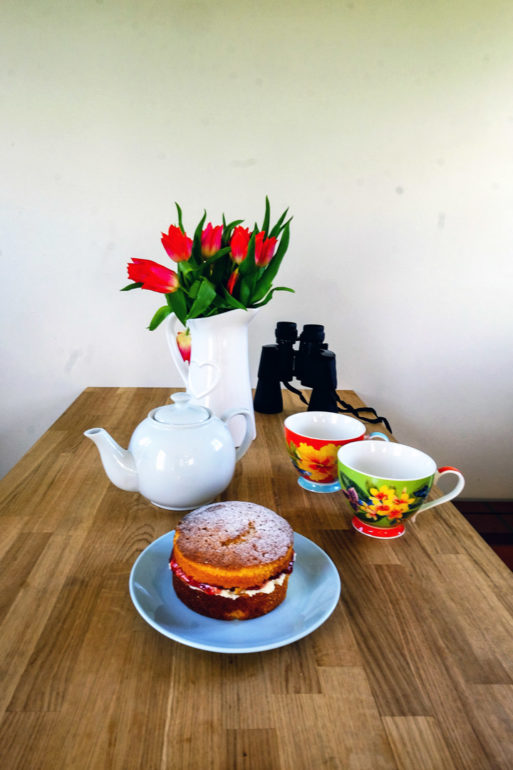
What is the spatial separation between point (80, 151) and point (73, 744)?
1420 mm

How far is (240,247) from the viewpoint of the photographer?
2.65ft

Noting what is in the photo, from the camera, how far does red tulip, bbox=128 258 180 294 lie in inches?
30.9

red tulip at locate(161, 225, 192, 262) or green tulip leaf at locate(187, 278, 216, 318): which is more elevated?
red tulip at locate(161, 225, 192, 262)

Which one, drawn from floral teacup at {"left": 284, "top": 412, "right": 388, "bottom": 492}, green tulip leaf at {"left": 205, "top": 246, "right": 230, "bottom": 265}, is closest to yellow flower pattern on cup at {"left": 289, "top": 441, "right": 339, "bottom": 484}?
floral teacup at {"left": 284, "top": 412, "right": 388, "bottom": 492}

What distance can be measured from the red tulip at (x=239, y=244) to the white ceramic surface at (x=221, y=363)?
9cm

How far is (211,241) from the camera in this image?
2.65ft

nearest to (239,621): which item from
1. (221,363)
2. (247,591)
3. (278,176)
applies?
(247,591)

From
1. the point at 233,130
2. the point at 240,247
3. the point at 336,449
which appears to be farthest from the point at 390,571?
the point at 233,130

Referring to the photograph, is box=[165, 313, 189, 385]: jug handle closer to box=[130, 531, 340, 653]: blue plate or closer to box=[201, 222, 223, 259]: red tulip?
box=[201, 222, 223, 259]: red tulip

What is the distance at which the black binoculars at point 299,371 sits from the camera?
3.50 ft

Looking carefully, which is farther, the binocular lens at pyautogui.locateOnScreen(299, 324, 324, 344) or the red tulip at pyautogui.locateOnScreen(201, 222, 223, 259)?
the binocular lens at pyautogui.locateOnScreen(299, 324, 324, 344)

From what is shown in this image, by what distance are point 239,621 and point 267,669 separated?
0.06 m

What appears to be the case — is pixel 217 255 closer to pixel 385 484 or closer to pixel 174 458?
pixel 174 458

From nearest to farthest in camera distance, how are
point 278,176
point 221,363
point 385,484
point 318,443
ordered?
point 385,484 < point 318,443 < point 221,363 < point 278,176
